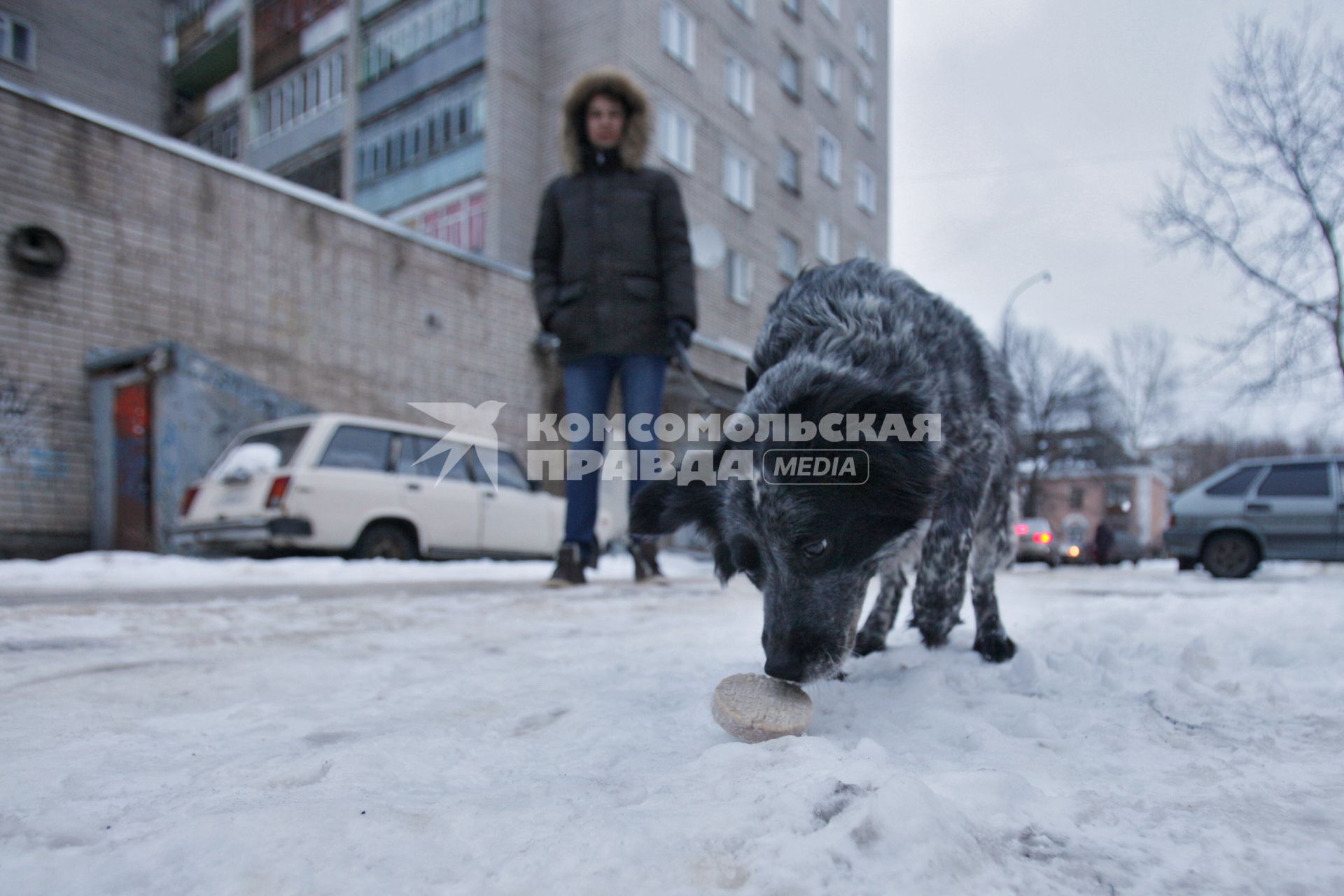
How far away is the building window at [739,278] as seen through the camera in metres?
20.3

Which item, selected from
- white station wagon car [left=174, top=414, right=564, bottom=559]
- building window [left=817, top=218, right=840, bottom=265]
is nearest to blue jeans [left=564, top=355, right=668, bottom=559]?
white station wagon car [left=174, top=414, right=564, bottom=559]

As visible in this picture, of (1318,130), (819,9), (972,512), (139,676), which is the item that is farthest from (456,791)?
(819,9)

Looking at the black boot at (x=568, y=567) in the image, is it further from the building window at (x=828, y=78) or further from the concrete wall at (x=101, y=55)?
the building window at (x=828, y=78)

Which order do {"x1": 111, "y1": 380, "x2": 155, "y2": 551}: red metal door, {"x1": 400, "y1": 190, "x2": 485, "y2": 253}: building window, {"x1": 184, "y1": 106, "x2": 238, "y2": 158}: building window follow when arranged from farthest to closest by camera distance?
{"x1": 184, "y1": 106, "x2": 238, "y2": 158}: building window < {"x1": 400, "y1": 190, "x2": 485, "y2": 253}: building window < {"x1": 111, "y1": 380, "x2": 155, "y2": 551}: red metal door

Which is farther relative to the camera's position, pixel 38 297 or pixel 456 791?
pixel 38 297

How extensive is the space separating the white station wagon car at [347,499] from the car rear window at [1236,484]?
31.6 ft

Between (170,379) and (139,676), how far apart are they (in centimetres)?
816

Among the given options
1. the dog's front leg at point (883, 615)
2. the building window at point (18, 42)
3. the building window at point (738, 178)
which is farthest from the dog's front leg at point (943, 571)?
the building window at point (738, 178)

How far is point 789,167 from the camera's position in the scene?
2312cm

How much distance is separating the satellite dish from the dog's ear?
12.2 metres

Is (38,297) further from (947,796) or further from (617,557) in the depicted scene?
(947,796)

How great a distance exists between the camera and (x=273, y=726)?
5.01ft

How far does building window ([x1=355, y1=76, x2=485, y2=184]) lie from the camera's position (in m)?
17.6

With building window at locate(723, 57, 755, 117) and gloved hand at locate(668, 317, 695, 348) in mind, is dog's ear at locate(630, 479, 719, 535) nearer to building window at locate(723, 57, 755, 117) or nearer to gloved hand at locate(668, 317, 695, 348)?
gloved hand at locate(668, 317, 695, 348)
